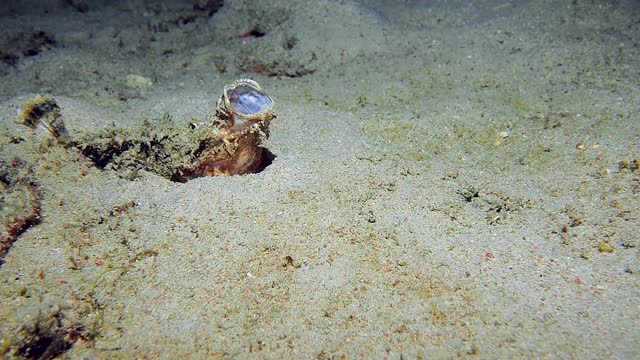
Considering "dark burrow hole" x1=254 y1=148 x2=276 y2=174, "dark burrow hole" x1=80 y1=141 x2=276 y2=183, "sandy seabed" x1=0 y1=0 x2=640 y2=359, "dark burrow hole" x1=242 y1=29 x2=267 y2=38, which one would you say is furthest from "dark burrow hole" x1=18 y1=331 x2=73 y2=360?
"dark burrow hole" x1=242 y1=29 x2=267 y2=38

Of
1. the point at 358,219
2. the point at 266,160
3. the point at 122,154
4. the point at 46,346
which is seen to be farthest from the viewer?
the point at 266,160

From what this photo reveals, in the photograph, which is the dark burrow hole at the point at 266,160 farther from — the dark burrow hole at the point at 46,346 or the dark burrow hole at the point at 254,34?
the dark burrow hole at the point at 254,34

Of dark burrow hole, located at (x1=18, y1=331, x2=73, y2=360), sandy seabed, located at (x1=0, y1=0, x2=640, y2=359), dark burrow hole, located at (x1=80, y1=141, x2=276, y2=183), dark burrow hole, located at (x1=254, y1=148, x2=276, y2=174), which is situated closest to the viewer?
dark burrow hole, located at (x1=18, y1=331, x2=73, y2=360)

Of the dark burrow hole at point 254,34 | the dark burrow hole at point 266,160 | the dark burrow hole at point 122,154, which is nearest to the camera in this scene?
the dark burrow hole at point 122,154

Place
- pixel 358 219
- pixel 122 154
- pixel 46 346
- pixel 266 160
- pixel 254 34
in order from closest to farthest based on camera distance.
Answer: pixel 46 346 < pixel 358 219 < pixel 122 154 < pixel 266 160 < pixel 254 34

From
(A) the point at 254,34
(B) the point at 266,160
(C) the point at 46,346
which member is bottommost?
(C) the point at 46,346

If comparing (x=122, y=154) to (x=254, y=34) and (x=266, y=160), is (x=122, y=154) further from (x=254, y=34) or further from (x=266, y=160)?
(x=254, y=34)

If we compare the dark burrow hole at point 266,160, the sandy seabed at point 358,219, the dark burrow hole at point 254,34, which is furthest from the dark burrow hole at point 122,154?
the dark burrow hole at point 254,34

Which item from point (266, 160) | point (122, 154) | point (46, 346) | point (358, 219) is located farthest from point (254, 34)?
point (46, 346)

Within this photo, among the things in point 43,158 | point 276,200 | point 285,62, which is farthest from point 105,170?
point 285,62

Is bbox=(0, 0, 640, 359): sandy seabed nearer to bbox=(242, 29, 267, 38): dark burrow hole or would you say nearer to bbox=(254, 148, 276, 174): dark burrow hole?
bbox=(254, 148, 276, 174): dark burrow hole
